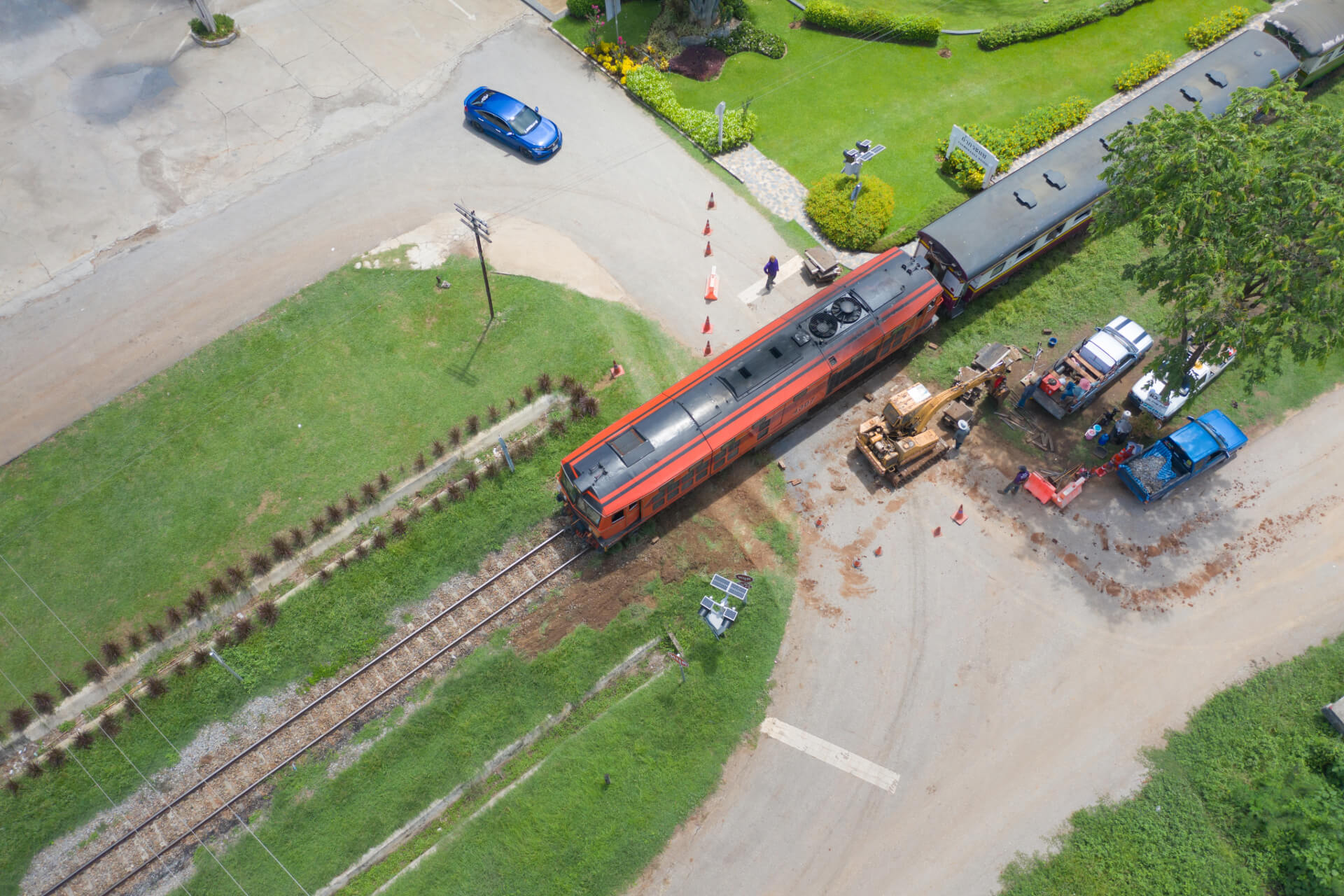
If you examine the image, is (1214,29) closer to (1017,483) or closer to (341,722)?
(1017,483)

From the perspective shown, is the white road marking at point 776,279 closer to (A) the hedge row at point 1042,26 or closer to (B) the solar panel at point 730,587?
(B) the solar panel at point 730,587

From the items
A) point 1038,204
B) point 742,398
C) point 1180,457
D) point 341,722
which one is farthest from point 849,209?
point 341,722

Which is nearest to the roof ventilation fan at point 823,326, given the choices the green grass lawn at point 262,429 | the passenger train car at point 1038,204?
the passenger train car at point 1038,204

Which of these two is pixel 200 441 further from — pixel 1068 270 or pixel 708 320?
pixel 1068 270

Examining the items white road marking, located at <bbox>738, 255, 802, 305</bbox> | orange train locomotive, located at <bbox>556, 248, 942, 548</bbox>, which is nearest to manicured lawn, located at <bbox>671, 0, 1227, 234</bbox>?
white road marking, located at <bbox>738, 255, 802, 305</bbox>

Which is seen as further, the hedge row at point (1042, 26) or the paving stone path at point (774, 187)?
the hedge row at point (1042, 26)
